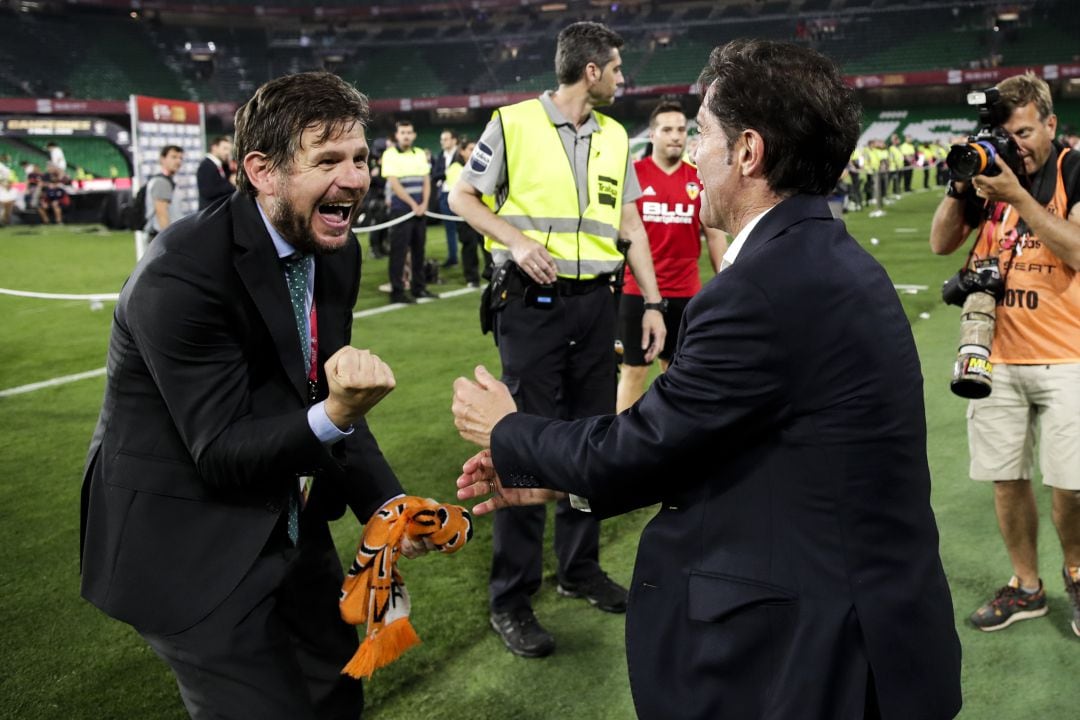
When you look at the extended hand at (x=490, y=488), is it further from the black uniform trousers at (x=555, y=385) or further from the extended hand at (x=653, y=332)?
the extended hand at (x=653, y=332)

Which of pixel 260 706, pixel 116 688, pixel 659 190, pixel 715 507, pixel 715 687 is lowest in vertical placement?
pixel 116 688

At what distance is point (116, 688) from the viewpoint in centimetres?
361

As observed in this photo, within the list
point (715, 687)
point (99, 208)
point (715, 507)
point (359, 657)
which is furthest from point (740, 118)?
point (99, 208)

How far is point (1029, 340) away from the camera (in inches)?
155

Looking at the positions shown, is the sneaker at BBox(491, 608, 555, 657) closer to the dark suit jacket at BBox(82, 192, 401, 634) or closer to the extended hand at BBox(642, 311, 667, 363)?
the extended hand at BBox(642, 311, 667, 363)

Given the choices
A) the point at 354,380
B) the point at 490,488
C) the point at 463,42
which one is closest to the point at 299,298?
the point at 354,380

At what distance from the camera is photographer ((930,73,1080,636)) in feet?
12.6

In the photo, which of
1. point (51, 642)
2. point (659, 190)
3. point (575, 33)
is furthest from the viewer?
point (659, 190)

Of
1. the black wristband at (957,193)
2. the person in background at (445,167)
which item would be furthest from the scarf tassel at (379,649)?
the person in background at (445,167)

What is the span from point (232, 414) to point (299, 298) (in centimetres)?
37

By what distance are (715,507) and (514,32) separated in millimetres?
50773

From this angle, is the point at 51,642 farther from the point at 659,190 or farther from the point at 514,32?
the point at 514,32

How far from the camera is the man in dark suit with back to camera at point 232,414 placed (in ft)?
6.81

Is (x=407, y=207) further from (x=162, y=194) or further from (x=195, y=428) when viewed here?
(x=195, y=428)
